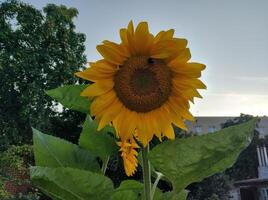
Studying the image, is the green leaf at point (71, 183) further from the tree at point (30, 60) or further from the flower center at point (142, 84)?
the tree at point (30, 60)

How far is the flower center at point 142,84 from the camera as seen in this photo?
1.96ft

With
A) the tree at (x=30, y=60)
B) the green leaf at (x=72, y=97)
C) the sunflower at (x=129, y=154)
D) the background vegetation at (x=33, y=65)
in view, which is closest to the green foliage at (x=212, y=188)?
the background vegetation at (x=33, y=65)

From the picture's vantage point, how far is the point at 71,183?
0.53 m

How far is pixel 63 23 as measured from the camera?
15.2 metres

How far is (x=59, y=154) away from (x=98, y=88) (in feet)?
0.39

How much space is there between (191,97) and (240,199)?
22.6 meters

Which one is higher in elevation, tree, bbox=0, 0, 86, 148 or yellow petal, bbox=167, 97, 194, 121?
tree, bbox=0, 0, 86, 148

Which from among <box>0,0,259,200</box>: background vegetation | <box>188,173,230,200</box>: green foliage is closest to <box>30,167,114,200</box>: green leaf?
<box>188,173,230,200</box>: green foliage

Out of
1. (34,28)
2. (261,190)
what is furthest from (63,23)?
(261,190)

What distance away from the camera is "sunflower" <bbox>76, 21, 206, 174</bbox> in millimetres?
561

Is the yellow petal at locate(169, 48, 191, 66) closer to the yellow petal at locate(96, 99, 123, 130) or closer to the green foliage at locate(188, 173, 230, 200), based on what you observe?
the yellow petal at locate(96, 99, 123, 130)

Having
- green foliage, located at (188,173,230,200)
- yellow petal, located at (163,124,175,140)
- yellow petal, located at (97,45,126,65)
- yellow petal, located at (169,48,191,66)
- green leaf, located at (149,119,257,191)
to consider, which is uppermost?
green foliage, located at (188,173,230,200)

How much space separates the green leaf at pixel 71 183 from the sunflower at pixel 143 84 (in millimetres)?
67

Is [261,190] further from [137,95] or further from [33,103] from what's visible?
[137,95]
